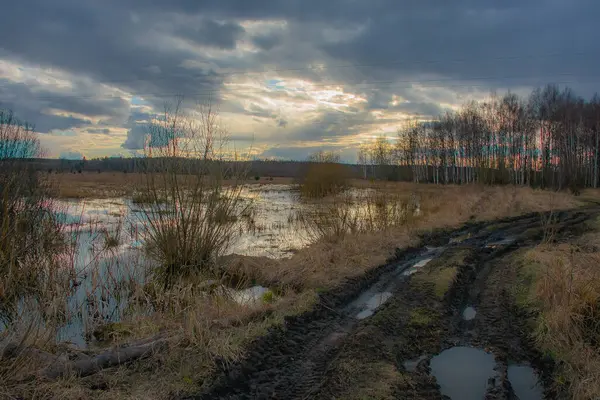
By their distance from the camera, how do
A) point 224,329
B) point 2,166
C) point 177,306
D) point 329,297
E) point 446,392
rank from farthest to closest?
point 2,166 → point 329,297 → point 177,306 → point 224,329 → point 446,392

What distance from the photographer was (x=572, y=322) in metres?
5.96

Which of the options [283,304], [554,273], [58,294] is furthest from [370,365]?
[58,294]

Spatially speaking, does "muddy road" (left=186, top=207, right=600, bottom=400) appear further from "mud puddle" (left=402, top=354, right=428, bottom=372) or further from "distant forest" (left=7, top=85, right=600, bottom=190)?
"distant forest" (left=7, top=85, right=600, bottom=190)

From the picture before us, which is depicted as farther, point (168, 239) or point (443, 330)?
point (168, 239)

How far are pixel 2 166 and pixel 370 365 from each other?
10.4 m

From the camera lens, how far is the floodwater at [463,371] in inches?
198

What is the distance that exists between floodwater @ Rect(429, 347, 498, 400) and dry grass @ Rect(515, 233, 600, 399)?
2.71ft

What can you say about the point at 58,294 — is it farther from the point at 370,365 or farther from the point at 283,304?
the point at 370,365

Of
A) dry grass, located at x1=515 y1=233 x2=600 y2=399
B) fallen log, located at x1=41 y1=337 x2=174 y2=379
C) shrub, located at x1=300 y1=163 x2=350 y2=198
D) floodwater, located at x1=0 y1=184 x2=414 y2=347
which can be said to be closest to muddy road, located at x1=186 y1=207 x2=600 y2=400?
dry grass, located at x1=515 y1=233 x2=600 y2=399

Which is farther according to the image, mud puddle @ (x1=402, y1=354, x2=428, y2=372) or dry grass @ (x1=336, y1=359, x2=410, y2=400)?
mud puddle @ (x1=402, y1=354, x2=428, y2=372)

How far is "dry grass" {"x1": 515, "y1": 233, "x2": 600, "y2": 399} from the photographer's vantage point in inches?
193

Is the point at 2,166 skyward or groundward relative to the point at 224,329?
skyward

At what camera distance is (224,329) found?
6195 millimetres

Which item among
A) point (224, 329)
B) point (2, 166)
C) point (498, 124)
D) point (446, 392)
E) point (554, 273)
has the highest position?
point (498, 124)
